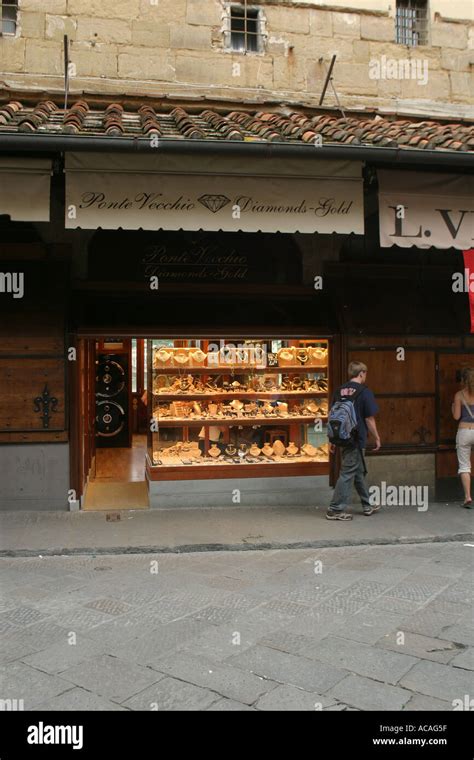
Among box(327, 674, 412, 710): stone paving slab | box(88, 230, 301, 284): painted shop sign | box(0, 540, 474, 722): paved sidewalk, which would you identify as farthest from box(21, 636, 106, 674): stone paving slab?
box(88, 230, 301, 284): painted shop sign

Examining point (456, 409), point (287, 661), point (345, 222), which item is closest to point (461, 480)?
point (456, 409)

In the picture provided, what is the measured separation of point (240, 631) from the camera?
15.2 ft

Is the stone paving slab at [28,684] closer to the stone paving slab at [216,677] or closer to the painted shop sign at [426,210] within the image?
the stone paving slab at [216,677]

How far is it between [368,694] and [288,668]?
1.80 ft

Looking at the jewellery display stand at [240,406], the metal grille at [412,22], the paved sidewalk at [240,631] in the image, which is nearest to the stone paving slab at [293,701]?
the paved sidewalk at [240,631]

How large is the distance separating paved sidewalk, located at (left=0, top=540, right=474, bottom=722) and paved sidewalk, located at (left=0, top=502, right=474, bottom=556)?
0.87 ft

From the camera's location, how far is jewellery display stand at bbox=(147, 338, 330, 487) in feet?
29.3

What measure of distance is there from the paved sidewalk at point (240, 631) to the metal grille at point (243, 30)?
26.5ft

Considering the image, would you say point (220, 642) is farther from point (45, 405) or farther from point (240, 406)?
point (240, 406)

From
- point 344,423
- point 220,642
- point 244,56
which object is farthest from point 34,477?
point 244,56

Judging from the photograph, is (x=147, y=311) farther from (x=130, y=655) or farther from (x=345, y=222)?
(x=130, y=655)

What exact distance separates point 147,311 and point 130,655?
507cm

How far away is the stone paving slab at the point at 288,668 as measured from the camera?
382 centimetres
